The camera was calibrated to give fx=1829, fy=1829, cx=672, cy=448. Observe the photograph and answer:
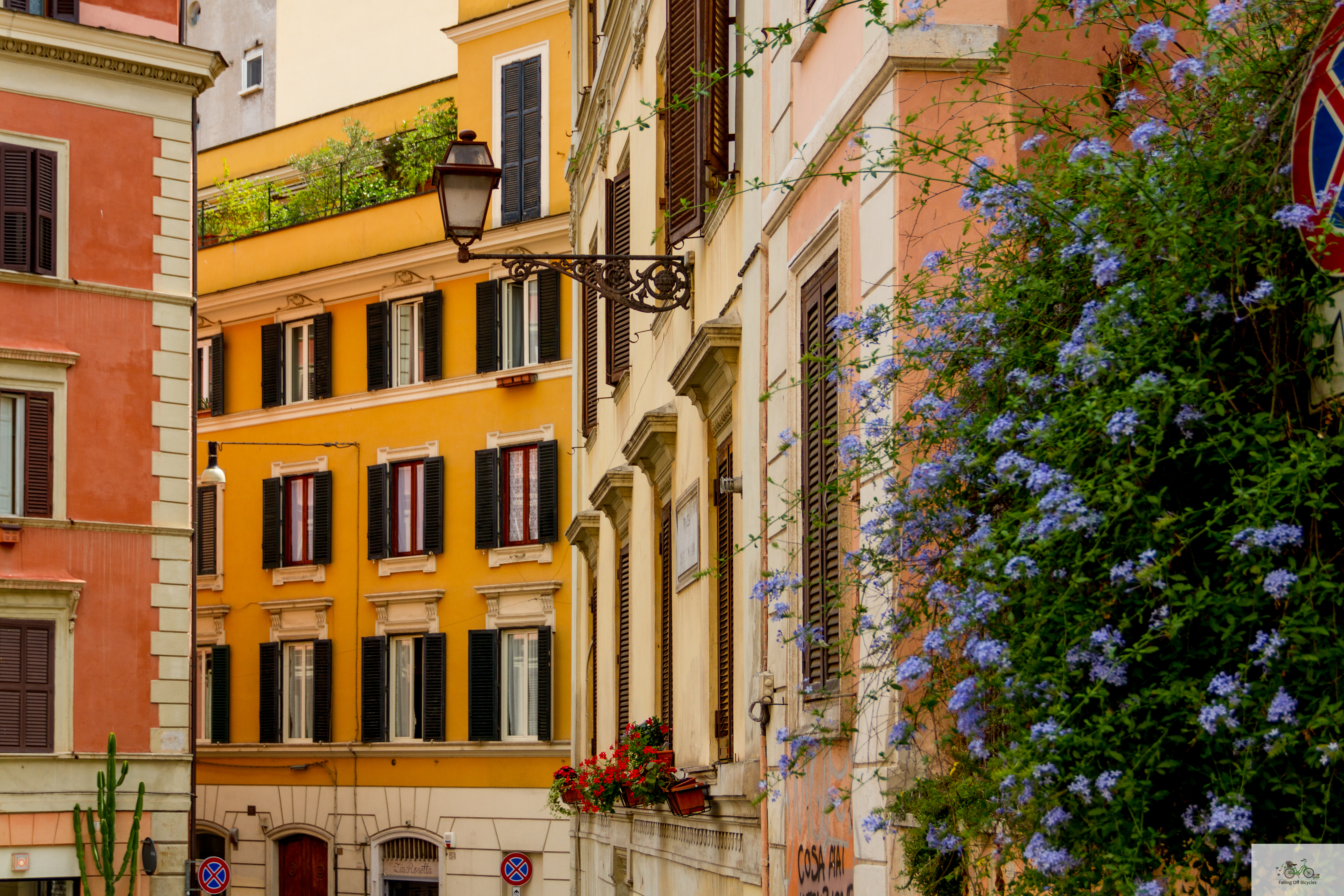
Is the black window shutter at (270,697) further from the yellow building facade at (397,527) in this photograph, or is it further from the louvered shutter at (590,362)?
the louvered shutter at (590,362)

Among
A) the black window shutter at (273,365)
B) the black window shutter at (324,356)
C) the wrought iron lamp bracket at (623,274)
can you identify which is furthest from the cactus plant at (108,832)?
the black window shutter at (273,365)

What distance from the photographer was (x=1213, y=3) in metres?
5.29

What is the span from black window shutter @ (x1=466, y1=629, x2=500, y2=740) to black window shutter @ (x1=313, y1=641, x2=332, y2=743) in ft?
10.3

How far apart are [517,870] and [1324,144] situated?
2501 centimetres

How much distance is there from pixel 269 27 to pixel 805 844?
34.8m

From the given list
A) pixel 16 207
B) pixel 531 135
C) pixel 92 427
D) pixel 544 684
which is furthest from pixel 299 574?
pixel 16 207

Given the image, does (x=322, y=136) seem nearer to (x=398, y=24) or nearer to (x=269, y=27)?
(x=398, y=24)

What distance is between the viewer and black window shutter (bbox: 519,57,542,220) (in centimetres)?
2980

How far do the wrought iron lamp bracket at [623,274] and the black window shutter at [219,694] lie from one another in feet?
72.2

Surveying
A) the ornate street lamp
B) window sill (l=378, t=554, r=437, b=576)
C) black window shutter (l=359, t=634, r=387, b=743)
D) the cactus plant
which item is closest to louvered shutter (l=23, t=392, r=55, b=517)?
the cactus plant

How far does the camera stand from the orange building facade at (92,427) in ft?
68.3

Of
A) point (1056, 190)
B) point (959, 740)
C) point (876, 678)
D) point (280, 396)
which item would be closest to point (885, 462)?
point (876, 678)

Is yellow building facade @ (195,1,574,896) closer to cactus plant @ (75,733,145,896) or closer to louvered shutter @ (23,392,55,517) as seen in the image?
cactus plant @ (75,733,145,896)

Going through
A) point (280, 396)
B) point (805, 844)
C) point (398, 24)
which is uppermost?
point (398, 24)
